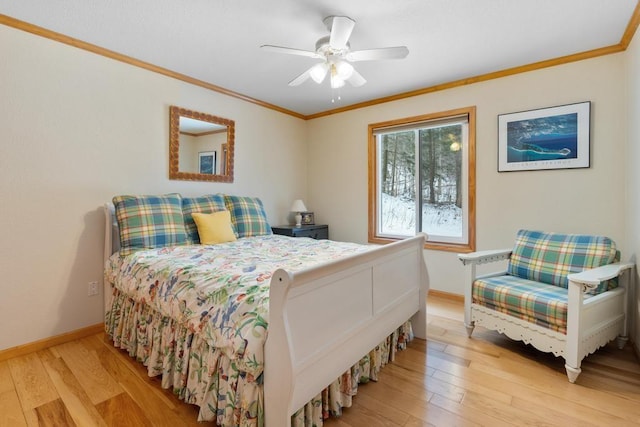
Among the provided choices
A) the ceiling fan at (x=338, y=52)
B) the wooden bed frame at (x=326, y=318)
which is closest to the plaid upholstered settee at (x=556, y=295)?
the wooden bed frame at (x=326, y=318)

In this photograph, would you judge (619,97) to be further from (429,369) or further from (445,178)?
(429,369)

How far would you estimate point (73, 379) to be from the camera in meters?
1.91

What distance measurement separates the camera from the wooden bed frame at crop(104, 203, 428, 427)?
1152 millimetres

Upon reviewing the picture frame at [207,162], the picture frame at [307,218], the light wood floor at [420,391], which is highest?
the picture frame at [207,162]

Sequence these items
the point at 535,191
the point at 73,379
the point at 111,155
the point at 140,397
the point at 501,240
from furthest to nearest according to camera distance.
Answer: the point at 501,240, the point at 535,191, the point at 111,155, the point at 73,379, the point at 140,397

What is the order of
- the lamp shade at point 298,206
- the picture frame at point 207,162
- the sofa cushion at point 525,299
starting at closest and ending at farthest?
1. the sofa cushion at point 525,299
2. the picture frame at point 207,162
3. the lamp shade at point 298,206

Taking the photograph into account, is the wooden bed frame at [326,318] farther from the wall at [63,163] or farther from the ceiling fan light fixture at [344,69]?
A: the wall at [63,163]

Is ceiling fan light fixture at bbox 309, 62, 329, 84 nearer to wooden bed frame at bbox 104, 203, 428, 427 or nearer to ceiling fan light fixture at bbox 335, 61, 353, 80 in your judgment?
ceiling fan light fixture at bbox 335, 61, 353, 80

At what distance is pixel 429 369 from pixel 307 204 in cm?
298

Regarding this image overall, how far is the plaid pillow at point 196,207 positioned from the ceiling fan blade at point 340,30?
71.1 inches

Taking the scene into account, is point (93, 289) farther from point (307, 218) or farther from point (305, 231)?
point (307, 218)

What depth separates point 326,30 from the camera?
225 cm

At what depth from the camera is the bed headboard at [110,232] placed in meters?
2.51

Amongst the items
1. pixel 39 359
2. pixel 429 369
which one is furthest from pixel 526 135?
pixel 39 359
